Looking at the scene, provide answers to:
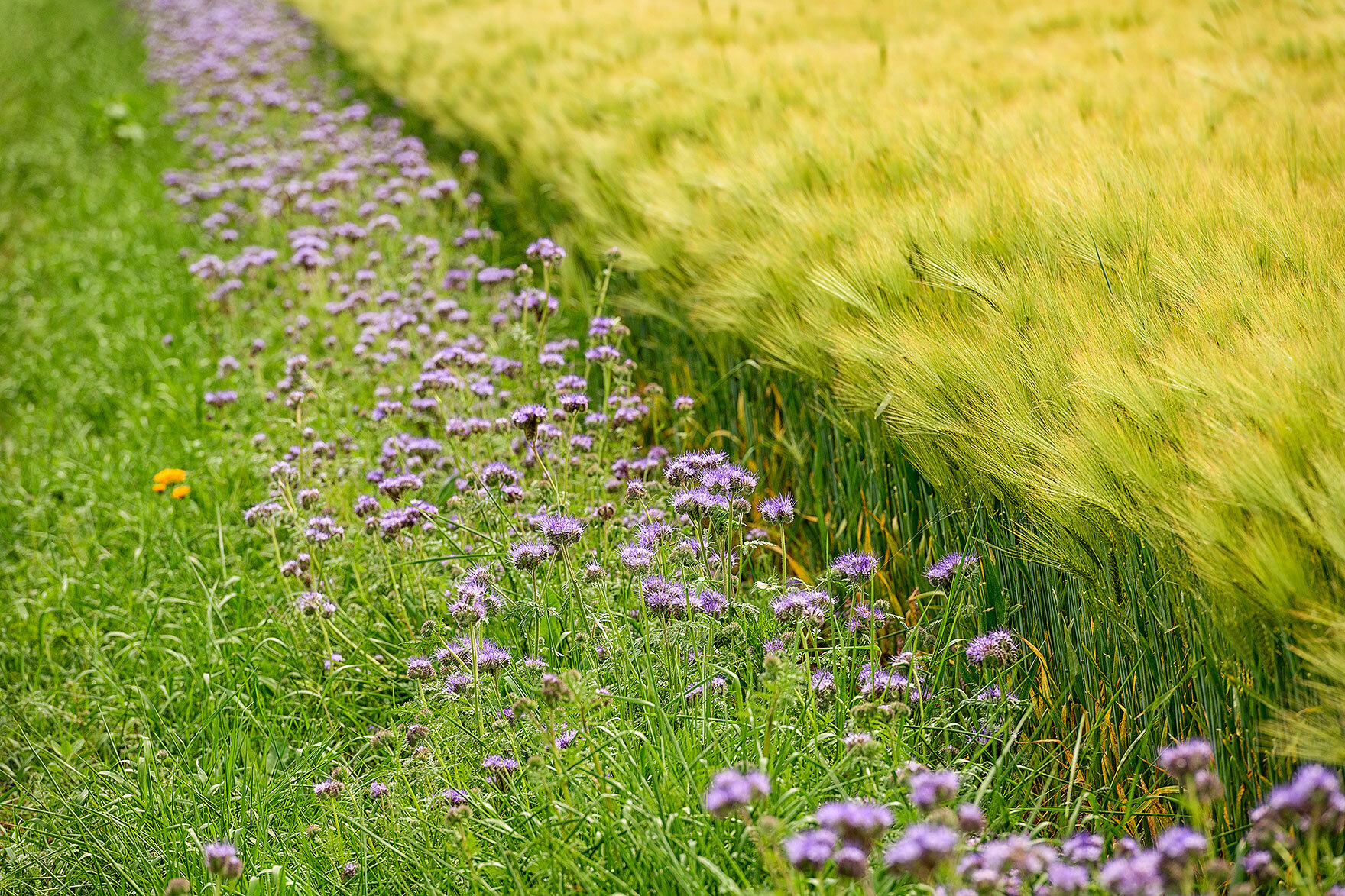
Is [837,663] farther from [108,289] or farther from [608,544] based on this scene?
[108,289]

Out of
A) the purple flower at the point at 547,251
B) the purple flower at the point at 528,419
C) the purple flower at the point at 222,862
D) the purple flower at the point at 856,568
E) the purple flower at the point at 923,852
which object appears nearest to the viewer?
the purple flower at the point at 923,852

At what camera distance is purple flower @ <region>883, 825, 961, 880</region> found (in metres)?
1.15

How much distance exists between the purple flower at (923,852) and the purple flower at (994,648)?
2.44 feet

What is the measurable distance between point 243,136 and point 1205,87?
19.9 feet

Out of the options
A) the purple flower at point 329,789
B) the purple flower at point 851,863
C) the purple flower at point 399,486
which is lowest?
the purple flower at point 329,789

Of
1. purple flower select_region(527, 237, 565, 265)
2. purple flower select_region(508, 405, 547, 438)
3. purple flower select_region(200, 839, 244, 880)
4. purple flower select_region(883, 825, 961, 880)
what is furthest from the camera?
purple flower select_region(527, 237, 565, 265)

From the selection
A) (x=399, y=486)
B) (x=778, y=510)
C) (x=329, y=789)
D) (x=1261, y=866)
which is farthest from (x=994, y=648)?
(x=399, y=486)

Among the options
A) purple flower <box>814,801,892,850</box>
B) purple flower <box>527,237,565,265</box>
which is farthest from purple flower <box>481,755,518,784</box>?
purple flower <box>527,237,565,265</box>

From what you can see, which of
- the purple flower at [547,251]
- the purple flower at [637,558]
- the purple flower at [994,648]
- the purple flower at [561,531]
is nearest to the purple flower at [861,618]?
the purple flower at [994,648]

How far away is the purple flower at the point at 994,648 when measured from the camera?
1.91m

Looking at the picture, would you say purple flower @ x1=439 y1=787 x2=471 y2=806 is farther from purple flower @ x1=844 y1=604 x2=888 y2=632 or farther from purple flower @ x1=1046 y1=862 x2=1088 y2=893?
purple flower @ x1=1046 y1=862 x2=1088 y2=893

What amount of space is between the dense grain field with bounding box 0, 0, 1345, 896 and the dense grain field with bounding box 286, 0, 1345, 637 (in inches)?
7.6

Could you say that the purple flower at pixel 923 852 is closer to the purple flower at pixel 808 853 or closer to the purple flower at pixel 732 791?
the purple flower at pixel 808 853

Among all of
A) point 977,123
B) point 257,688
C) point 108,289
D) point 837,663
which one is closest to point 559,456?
point 257,688
